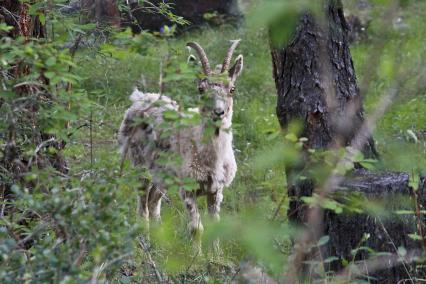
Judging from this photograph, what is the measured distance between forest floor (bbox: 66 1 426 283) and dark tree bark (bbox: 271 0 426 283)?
29 centimetres

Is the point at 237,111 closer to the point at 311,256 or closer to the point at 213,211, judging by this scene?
the point at 213,211

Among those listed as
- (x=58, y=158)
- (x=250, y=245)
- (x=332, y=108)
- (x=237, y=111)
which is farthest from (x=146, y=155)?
(x=250, y=245)

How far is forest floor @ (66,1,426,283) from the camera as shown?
125 inches

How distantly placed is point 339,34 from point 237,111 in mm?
6225

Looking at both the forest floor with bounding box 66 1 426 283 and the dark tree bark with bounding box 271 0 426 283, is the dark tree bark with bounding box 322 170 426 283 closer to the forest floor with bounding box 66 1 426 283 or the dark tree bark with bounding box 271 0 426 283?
the dark tree bark with bounding box 271 0 426 283

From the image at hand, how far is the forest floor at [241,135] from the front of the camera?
318 centimetres

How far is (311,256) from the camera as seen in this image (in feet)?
18.5

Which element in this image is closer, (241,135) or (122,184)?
(122,184)

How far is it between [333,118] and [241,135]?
18.2ft

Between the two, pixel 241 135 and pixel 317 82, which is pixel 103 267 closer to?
pixel 317 82

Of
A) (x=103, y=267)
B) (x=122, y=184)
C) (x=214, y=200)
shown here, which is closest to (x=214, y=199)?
(x=214, y=200)

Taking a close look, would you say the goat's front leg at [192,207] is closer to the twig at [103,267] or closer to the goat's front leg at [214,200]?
the goat's front leg at [214,200]

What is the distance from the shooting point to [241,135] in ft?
39.1

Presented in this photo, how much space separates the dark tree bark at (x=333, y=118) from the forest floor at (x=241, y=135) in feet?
0.94
